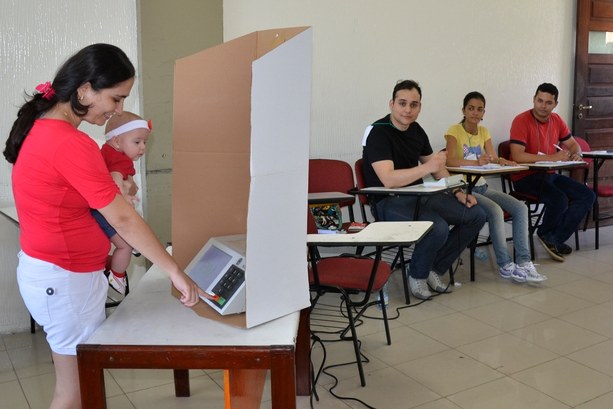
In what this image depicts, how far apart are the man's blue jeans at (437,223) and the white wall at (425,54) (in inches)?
32.3

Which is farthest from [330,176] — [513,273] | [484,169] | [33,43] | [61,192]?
[61,192]

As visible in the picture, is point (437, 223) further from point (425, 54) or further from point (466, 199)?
point (425, 54)

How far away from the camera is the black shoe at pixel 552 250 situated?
4.51 metres

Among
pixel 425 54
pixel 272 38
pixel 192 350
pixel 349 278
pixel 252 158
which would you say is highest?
pixel 425 54

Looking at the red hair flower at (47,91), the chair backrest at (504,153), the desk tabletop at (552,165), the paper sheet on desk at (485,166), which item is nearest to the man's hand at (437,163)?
the paper sheet on desk at (485,166)

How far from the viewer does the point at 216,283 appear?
1593 mm

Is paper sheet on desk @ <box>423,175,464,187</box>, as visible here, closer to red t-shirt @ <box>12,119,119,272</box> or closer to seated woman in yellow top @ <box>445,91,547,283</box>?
seated woman in yellow top @ <box>445,91,547,283</box>

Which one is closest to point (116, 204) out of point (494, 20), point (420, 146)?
point (420, 146)

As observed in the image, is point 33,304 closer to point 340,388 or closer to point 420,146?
point 340,388

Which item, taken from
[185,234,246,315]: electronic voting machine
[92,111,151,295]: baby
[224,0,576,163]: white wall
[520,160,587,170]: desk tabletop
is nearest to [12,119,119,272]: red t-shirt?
[185,234,246,315]: electronic voting machine

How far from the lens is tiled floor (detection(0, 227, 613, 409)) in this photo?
2.49 metres

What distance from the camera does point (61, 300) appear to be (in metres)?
1.48

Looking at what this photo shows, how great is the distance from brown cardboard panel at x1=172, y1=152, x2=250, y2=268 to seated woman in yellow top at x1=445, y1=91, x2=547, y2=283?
108 inches

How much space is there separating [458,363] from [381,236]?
3.12 feet
